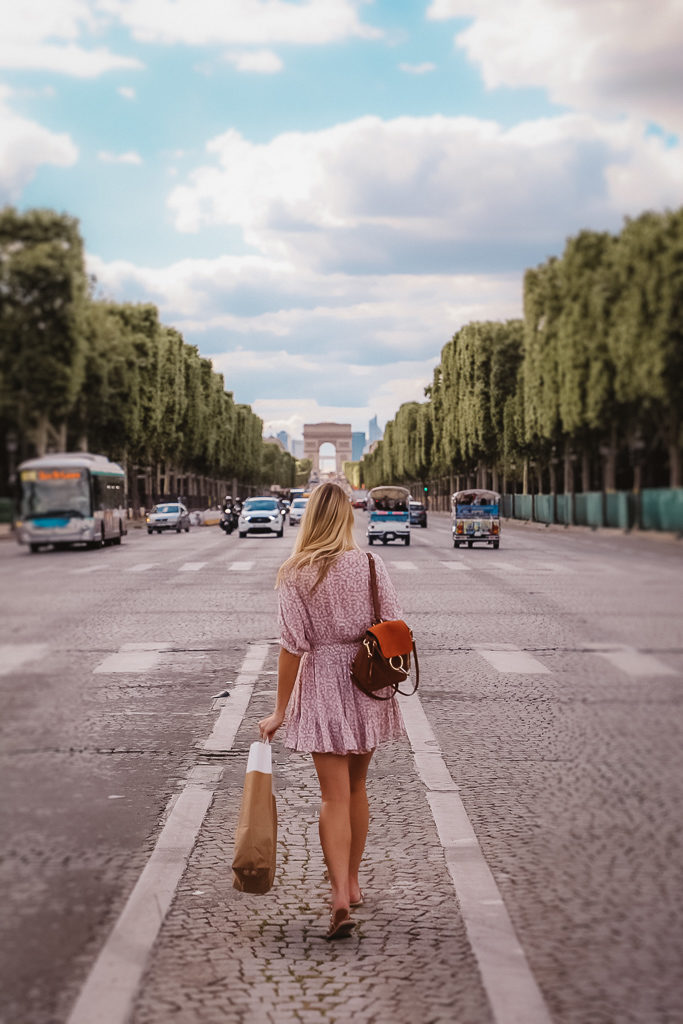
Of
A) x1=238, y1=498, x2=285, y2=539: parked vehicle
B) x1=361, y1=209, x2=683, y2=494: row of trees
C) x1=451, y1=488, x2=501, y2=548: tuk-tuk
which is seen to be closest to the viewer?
x1=451, y1=488, x2=501, y2=548: tuk-tuk

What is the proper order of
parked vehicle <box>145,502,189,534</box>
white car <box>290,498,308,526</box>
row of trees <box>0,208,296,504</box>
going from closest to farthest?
row of trees <box>0,208,296,504</box> → parked vehicle <box>145,502,189,534</box> → white car <box>290,498,308,526</box>

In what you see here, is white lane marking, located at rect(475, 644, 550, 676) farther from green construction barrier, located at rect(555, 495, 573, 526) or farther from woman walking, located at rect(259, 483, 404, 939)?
green construction barrier, located at rect(555, 495, 573, 526)

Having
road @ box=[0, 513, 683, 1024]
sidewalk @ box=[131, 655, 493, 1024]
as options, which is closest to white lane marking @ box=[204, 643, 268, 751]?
road @ box=[0, 513, 683, 1024]

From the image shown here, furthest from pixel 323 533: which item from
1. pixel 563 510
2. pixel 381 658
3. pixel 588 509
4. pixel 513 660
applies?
pixel 563 510

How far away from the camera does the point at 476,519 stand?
4400cm

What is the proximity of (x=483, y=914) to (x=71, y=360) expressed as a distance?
178 feet

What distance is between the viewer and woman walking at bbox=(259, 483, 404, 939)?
551 centimetres

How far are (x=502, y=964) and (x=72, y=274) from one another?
183ft

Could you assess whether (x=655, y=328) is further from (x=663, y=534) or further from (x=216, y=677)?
(x=216, y=677)

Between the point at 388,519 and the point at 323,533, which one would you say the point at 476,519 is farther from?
the point at 323,533

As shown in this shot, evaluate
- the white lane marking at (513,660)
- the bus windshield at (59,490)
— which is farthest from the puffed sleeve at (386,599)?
the bus windshield at (59,490)

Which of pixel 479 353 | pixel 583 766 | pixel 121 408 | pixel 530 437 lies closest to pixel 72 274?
pixel 121 408

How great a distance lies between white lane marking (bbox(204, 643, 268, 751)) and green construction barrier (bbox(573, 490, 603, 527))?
162 ft

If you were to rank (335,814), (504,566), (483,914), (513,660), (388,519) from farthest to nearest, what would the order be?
(388,519)
(504,566)
(513,660)
(335,814)
(483,914)
